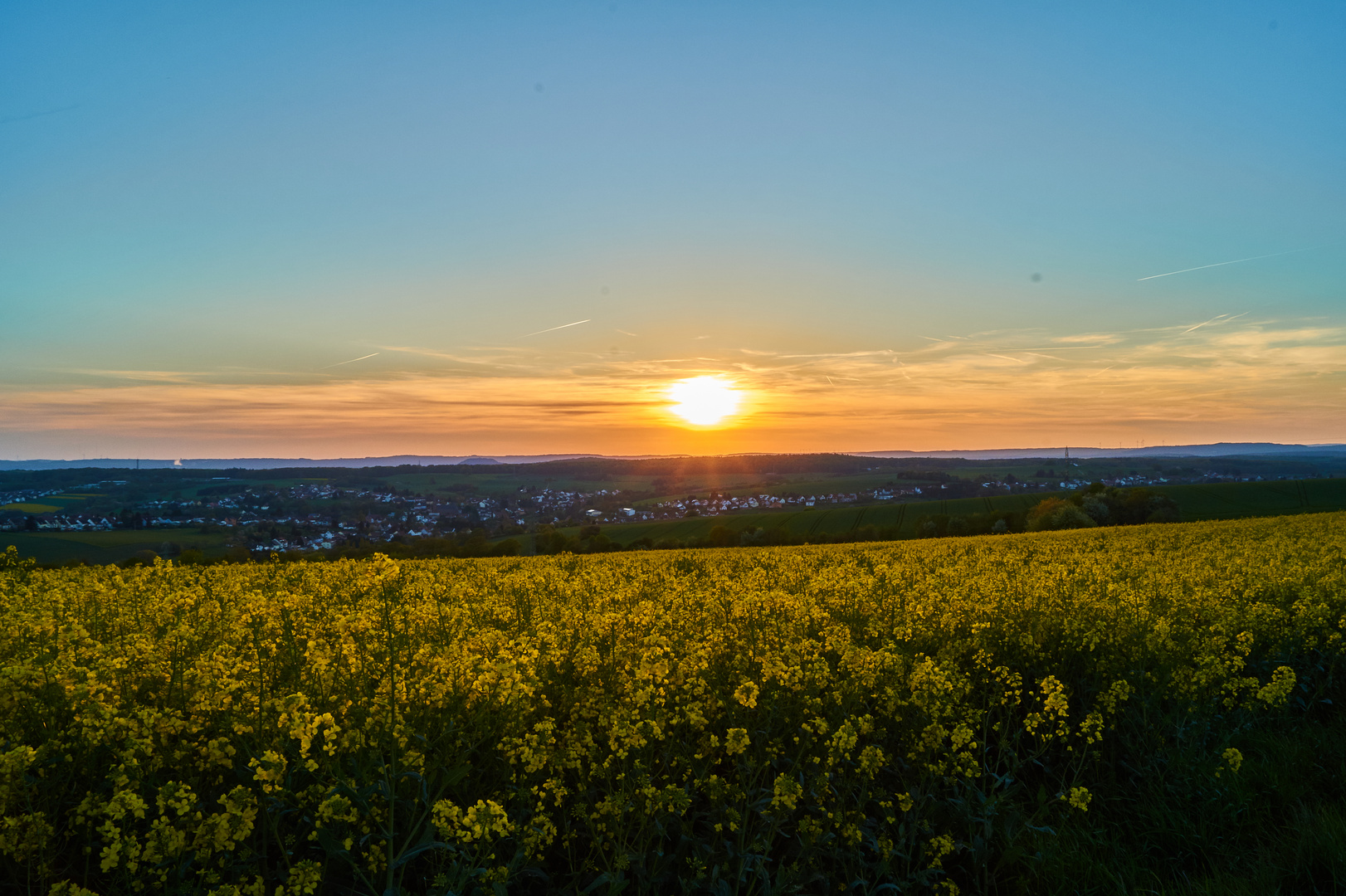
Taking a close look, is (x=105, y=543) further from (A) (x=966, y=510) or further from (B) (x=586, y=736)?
(A) (x=966, y=510)

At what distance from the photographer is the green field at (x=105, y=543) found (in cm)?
4675

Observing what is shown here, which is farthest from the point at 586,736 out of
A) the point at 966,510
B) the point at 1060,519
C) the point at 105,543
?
the point at 966,510

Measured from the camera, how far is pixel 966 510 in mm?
72688

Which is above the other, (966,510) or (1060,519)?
(1060,519)

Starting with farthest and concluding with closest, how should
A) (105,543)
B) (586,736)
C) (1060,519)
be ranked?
(1060,519) < (105,543) < (586,736)

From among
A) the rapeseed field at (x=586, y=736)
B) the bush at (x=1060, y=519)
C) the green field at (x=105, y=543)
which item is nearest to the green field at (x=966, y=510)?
the bush at (x=1060, y=519)

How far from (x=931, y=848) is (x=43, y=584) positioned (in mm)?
12716

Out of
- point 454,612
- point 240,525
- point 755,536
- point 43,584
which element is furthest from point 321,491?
point 454,612

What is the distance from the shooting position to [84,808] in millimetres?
3320

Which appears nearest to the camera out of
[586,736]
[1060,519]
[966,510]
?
[586,736]

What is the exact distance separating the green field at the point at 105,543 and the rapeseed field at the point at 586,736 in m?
46.4

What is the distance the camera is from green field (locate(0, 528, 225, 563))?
46.8m

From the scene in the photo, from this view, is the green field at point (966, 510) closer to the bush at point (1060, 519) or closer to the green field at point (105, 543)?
the bush at point (1060, 519)

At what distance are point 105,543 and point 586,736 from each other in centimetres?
6568
